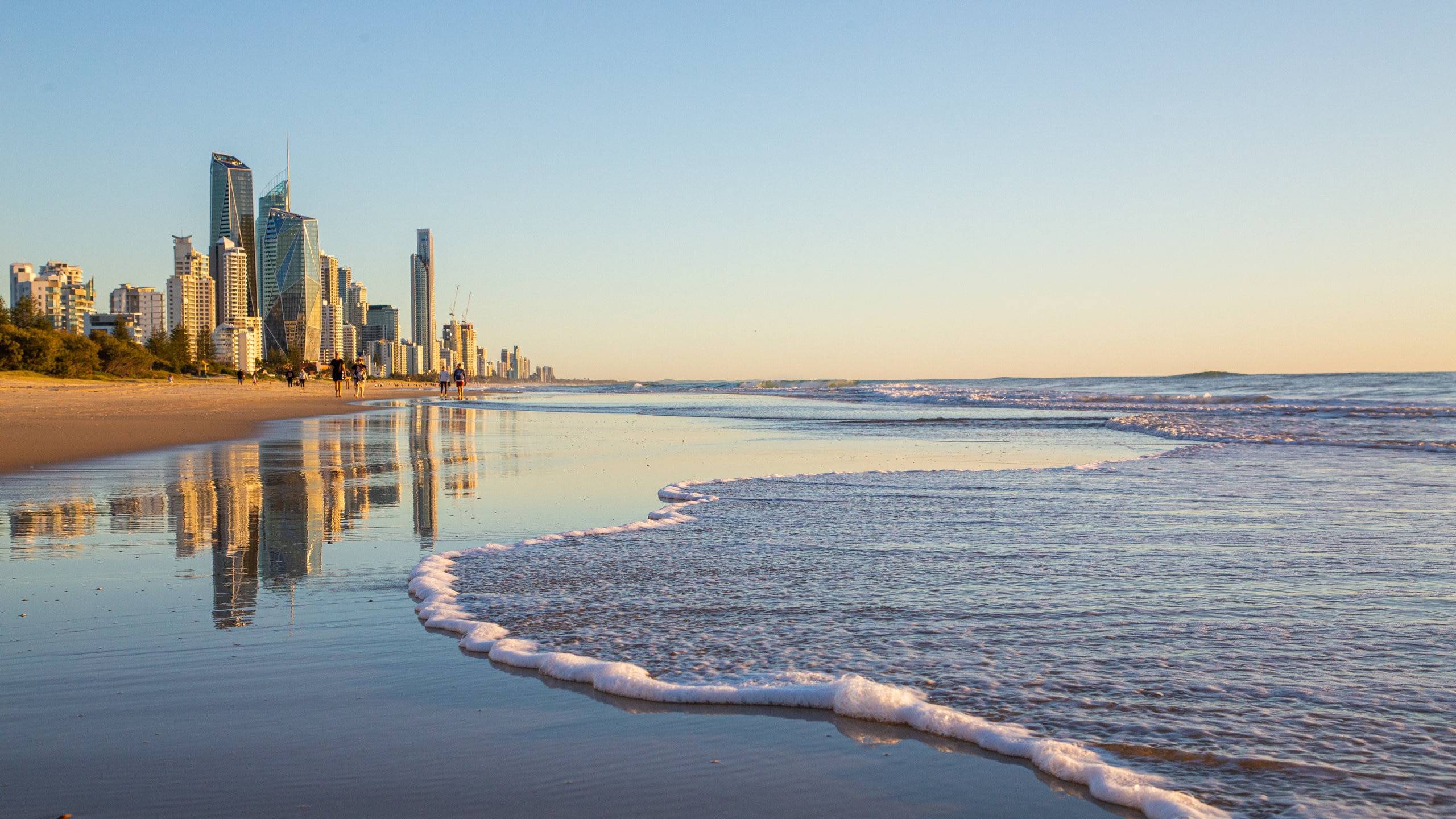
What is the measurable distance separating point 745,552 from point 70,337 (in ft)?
263

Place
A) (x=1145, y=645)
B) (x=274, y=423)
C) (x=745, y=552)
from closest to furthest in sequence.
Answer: (x=1145, y=645)
(x=745, y=552)
(x=274, y=423)

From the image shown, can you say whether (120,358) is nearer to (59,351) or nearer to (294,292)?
(59,351)

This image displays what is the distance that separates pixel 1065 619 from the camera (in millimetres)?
4621

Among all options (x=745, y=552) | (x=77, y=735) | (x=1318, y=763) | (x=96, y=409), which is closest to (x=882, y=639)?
(x=1318, y=763)

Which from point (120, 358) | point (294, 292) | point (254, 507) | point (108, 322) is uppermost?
point (294, 292)

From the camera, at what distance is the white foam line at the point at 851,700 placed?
284cm

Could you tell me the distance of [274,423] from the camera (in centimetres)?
2331

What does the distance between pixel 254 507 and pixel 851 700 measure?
6.65 meters

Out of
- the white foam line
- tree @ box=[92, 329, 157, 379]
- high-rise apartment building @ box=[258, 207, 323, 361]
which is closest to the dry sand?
the white foam line

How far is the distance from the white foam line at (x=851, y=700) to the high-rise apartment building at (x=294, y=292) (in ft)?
651

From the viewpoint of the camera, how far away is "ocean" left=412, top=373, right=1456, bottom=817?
10.2 feet

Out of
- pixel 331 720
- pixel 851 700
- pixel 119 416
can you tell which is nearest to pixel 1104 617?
pixel 851 700

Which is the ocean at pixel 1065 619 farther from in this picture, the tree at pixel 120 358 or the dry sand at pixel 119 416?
the tree at pixel 120 358

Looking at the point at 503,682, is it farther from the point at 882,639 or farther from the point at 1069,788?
the point at 1069,788
